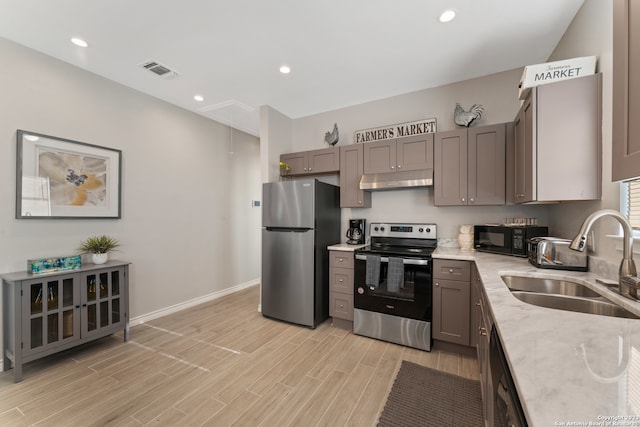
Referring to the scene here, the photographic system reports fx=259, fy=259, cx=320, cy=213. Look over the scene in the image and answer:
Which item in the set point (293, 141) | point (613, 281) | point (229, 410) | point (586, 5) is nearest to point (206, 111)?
point (293, 141)

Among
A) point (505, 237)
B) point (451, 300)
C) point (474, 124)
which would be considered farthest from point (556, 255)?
point (474, 124)

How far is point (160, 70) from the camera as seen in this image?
2723 mm

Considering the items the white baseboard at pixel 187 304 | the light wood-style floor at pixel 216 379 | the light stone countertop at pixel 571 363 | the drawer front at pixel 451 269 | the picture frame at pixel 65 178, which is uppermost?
the picture frame at pixel 65 178

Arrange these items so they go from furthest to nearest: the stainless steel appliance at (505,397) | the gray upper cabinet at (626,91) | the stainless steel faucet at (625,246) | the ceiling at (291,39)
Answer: the ceiling at (291,39) → the stainless steel faucet at (625,246) → the gray upper cabinet at (626,91) → the stainless steel appliance at (505,397)

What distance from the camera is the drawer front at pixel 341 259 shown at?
300 cm

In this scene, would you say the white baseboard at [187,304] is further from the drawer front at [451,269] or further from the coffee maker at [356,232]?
the drawer front at [451,269]

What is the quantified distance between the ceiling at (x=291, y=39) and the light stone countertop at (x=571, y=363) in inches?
83.7

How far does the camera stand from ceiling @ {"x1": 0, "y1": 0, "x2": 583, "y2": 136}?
75.6 inches

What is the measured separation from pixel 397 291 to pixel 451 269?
1.82 feet

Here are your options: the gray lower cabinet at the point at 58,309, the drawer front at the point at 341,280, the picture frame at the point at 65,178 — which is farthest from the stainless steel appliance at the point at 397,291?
the picture frame at the point at 65,178

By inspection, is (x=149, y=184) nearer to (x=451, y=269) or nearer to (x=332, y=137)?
(x=332, y=137)

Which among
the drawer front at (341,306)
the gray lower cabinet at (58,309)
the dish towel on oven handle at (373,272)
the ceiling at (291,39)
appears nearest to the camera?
the ceiling at (291,39)

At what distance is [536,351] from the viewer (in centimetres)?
73

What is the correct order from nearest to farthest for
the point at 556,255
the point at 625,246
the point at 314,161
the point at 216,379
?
the point at 625,246 → the point at 556,255 → the point at 216,379 → the point at 314,161
